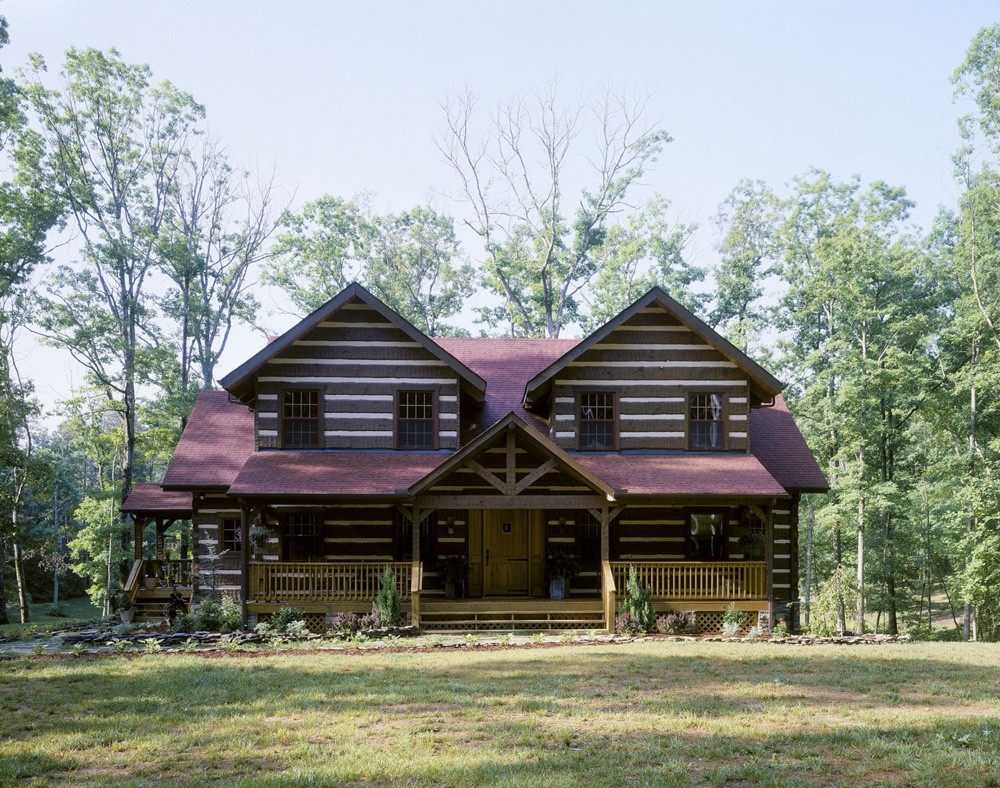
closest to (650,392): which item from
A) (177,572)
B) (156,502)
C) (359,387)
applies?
(359,387)

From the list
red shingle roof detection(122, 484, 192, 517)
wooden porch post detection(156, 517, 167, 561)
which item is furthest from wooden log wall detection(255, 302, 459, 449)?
wooden porch post detection(156, 517, 167, 561)

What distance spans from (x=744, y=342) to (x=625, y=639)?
2301 cm

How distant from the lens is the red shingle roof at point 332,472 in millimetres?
20062

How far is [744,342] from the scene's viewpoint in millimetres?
38062

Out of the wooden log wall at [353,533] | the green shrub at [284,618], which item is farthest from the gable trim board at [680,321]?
the green shrub at [284,618]

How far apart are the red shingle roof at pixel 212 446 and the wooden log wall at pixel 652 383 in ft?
28.3

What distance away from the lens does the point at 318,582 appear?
2044cm

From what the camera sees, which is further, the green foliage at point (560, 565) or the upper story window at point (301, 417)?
the upper story window at point (301, 417)

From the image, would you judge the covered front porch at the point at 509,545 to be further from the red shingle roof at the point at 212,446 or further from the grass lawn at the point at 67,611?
the grass lawn at the point at 67,611

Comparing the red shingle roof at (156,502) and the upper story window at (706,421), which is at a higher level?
the upper story window at (706,421)

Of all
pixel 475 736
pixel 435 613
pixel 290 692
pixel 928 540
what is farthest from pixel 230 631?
pixel 928 540

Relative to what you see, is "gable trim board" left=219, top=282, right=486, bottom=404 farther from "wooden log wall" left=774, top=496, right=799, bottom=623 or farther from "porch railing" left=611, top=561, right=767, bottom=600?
"wooden log wall" left=774, top=496, right=799, bottom=623

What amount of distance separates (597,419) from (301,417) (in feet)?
25.6

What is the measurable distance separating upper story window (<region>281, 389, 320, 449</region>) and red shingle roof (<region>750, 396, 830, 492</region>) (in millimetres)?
12009
